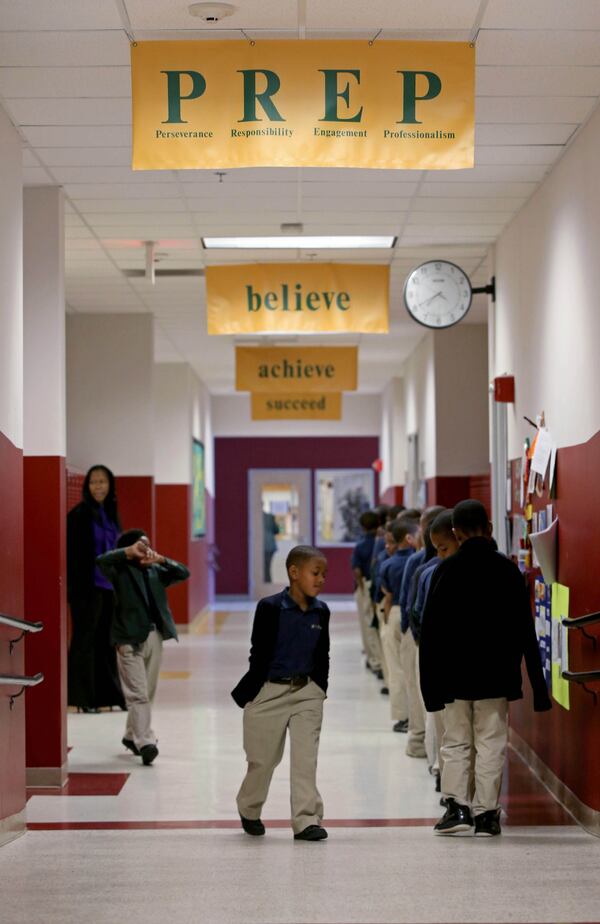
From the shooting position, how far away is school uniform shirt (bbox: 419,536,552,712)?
6211 mm

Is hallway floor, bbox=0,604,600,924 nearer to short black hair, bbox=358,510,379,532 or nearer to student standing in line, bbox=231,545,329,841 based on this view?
student standing in line, bbox=231,545,329,841

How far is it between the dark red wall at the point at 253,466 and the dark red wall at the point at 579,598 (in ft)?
57.7

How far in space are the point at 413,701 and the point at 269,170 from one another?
346 centimetres

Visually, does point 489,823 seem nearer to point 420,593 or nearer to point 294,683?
point 294,683

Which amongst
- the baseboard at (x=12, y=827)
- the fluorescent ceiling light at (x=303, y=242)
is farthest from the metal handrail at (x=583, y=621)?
the fluorescent ceiling light at (x=303, y=242)

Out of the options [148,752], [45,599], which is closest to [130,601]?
[45,599]

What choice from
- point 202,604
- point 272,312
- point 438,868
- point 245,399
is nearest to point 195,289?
point 272,312

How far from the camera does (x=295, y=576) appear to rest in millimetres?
6254

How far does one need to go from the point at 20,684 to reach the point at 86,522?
3.95m

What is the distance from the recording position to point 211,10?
5.54m

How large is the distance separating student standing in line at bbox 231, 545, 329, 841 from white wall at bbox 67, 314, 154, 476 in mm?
7429

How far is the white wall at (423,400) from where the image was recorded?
14.4m

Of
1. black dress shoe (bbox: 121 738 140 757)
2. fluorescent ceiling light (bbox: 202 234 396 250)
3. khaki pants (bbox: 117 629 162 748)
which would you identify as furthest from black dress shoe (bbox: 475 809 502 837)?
fluorescent ceiling light (bbox: 202 234 396 250)

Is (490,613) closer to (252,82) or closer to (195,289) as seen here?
(252,82)
